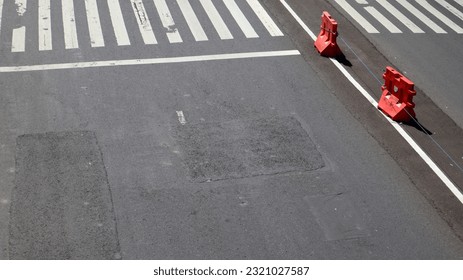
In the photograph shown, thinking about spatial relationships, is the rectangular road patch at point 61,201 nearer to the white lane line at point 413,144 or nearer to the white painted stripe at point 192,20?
the white painted stripe at point 192,20

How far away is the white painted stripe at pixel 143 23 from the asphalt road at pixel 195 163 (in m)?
0.29

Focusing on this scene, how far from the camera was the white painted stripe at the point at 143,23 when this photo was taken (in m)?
20.2

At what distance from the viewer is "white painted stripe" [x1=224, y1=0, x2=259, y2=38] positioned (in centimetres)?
2088

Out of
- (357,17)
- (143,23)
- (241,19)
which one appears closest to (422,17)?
(357,17)

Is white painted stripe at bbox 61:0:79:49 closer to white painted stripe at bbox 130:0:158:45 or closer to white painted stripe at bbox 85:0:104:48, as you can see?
white painted stripe at bbox 85:0:104:48

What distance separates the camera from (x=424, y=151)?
1516 centimetres

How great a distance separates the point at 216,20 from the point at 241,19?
82 cm

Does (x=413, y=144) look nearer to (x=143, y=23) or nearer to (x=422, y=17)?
(x=422, y=17)

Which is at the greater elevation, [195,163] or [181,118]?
[195,163]

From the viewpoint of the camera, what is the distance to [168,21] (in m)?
21.6

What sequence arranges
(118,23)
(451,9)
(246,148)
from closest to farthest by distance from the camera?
(246,148) < (118,23) < (451,9)

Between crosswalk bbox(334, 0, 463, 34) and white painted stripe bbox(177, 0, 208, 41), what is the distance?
5.11 meters

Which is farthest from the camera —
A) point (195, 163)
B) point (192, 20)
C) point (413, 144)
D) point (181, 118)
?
point (192, 20)

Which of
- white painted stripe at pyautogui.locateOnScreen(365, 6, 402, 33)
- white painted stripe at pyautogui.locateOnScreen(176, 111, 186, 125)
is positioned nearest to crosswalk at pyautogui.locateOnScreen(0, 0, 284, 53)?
white painted stripe at pyautogui.locateOnScreen(365, 6, 402, 33)
